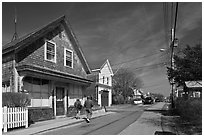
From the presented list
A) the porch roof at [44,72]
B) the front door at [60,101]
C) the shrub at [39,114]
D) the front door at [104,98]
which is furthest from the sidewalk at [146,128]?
the front door at [104,98]

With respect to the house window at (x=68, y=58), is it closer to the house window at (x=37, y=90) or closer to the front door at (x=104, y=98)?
the house window at (x=37, y=90)

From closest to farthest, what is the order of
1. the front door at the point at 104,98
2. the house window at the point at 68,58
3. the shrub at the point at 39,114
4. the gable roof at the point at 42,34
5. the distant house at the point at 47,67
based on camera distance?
the shrub at the point at 39,114 → the distant house at the point at 47,67 → the gable roof at the point at 42,34 → the house window at the point at 68,58 → the front door at the point at 104,98

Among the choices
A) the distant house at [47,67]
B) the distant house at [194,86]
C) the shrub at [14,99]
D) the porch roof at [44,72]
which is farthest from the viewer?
the distant house at [194,86]

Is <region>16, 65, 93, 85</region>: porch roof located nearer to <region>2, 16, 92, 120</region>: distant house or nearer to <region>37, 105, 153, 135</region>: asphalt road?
<region>2, 16, 92, 120</region>: distant house

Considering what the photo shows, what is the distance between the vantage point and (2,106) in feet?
34.0

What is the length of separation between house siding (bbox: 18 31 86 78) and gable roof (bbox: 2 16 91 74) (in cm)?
44

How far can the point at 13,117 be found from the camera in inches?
418

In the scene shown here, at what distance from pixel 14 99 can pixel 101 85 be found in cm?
2637

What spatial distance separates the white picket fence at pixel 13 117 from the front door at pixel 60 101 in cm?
549

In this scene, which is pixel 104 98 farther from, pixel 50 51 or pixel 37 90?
pixel 37 90

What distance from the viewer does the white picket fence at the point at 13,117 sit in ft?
33.2

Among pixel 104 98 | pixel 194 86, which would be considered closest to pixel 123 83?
pixel 104 98

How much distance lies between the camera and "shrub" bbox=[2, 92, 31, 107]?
10611 mm

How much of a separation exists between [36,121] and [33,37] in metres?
5.12
